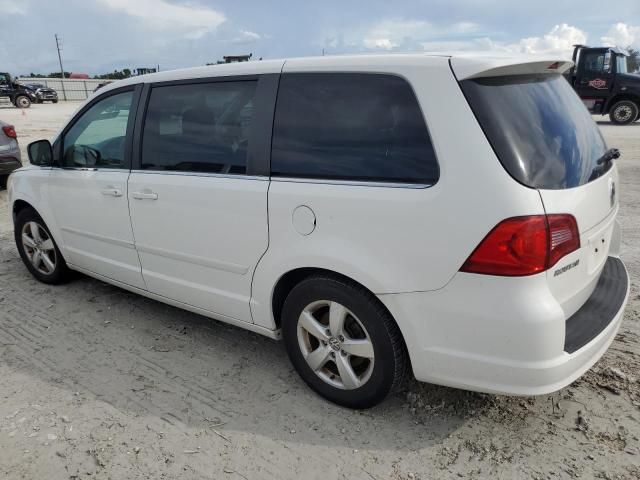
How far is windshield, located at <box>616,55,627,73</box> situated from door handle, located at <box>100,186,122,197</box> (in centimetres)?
1819

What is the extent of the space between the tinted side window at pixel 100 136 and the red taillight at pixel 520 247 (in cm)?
253

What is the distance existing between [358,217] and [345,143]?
0.39 metres

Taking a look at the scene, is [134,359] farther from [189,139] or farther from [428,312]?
[428,312]

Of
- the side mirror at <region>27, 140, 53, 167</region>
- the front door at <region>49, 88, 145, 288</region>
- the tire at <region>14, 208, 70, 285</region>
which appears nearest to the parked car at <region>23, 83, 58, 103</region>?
the tire at <region>14, 208, 70, 285</region>


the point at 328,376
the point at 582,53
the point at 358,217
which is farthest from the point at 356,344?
the point at 582,53

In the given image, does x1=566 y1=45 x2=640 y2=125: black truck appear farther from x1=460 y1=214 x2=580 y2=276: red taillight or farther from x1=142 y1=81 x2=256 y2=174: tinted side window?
x1=460 y1=214 x2=580 y2=276: red taillight

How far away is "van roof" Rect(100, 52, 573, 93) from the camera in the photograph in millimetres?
2180

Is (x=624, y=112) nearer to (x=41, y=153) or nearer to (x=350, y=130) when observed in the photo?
(x=350, y=130)

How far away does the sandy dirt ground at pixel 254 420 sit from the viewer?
237cm

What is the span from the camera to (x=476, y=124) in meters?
2.12

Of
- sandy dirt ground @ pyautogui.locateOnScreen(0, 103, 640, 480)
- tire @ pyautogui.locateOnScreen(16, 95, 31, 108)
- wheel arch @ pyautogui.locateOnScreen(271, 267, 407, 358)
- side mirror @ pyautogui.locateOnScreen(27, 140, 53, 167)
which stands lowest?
sandy dirt ground @ pyautogui.locateOnScreen(0, 103, 640, 480)

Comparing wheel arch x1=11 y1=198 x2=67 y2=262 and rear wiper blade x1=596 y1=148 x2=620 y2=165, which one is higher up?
rear wiper blade x1=596 y1=148 x2=620 y2=165

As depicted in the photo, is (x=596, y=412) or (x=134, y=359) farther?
(x=134, y=359)

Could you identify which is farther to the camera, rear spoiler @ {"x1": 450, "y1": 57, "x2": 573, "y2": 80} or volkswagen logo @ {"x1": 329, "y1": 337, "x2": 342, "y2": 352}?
volkswagen logo @ {"x1": 329, "y1": 337, "x2": 342, "y2": 352}
